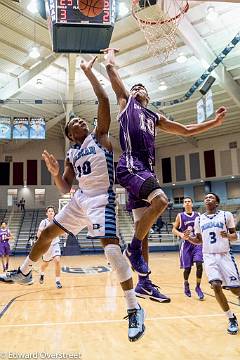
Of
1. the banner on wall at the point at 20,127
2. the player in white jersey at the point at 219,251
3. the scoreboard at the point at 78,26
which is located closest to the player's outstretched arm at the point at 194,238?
the player in white jersey at the point at 219,251

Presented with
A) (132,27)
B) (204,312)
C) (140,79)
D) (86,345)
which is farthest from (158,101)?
(86,345)

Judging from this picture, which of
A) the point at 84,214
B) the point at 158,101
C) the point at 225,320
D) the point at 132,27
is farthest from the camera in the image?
the point at 158,101

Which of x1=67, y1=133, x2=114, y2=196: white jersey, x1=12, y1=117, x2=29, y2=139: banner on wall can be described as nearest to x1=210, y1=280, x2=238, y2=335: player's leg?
x1=67, y1=133, x2=114, y2=196: white jersey

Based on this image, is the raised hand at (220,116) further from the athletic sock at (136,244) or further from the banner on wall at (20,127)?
the banner on wall at (20,127)

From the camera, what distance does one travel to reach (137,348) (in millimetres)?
4422

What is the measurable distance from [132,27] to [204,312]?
11098 mm

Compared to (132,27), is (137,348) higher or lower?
lower

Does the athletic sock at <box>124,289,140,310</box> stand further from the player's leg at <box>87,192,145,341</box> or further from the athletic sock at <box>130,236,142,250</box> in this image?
the athletic sock at <box>130,236,142,250</box>

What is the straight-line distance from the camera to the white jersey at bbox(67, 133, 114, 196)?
3.09 m

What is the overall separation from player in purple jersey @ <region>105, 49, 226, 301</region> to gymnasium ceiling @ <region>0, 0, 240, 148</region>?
9.58 meters

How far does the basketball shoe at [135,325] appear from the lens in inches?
106

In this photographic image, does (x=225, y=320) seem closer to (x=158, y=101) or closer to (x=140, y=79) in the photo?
(x=140, y=79)

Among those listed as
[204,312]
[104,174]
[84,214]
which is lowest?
[204,312]

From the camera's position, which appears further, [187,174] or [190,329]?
[187,174]
